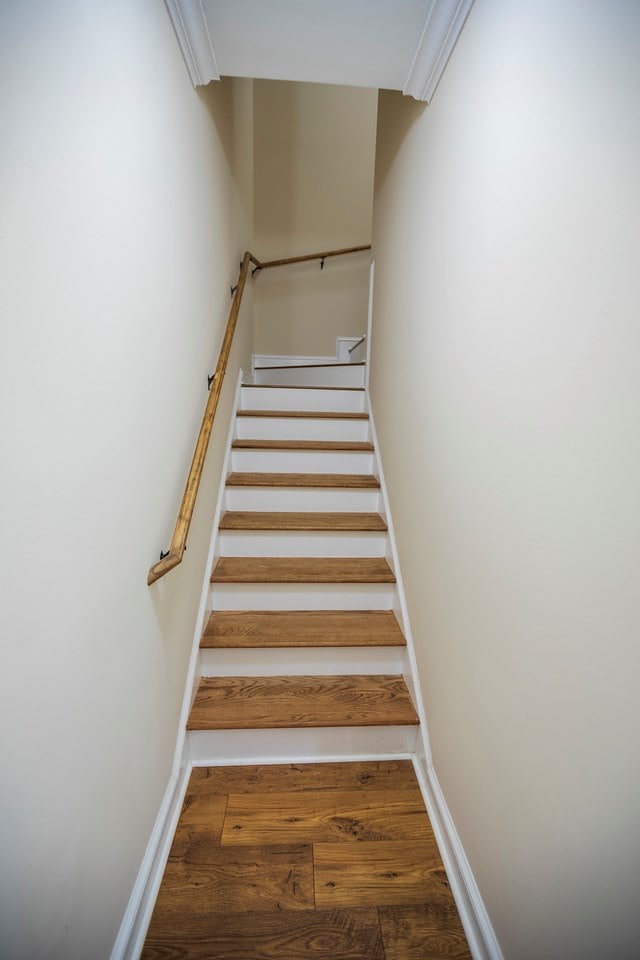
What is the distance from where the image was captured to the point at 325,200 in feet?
12.5

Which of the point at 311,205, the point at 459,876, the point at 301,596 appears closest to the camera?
the point at 459,876

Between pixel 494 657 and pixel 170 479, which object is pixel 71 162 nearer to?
pixel 170 479

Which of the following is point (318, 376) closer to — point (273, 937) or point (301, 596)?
point (301, 596)

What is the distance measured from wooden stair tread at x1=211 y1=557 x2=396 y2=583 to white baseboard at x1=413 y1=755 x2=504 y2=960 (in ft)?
2.51

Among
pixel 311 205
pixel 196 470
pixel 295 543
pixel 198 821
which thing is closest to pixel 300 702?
pixel 198 821

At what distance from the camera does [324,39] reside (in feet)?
4.44

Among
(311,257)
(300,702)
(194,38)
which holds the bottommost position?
(300,702)

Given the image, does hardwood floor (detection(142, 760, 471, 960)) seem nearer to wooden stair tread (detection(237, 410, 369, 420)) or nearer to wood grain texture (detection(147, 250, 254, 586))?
wood grain texture (detection(147, 250, 254, 586))

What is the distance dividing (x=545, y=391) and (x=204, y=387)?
141cm

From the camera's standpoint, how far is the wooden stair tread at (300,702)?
1.55 m

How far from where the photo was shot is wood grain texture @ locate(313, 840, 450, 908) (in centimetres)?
118

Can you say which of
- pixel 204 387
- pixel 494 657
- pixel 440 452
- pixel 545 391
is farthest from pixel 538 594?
pixel 204 387

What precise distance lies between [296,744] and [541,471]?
133 centimetres

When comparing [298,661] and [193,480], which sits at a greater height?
[193,480]
